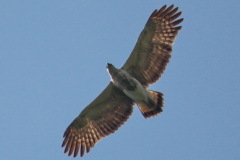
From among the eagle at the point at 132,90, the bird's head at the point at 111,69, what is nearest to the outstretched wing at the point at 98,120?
the eagle at the point at 132,90

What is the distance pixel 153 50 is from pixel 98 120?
2.82m

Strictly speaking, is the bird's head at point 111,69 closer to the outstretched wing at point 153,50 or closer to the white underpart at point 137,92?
the white underpart at point 137,92

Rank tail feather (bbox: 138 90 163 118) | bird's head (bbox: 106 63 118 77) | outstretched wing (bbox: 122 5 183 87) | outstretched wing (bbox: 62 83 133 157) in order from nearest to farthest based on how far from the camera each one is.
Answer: bird's head (bbox: 106 63 118 77) → tail feather (bbox: 138 90 163 118) → outstretched wing (bbox: 122 5 183 87) → outstretched wing (bbox: 62 83 133 157)

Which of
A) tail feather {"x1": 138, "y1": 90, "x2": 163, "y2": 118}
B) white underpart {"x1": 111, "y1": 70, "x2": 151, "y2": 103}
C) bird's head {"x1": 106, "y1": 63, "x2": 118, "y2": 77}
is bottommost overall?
tail feather {"x1": 138, "y1": 90, "x2": 163, "y2": 118}

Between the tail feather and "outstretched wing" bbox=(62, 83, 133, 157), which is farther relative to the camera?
"outstretched wing" bbox=(62, 83, 133, 157)

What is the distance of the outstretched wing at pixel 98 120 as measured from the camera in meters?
14.1

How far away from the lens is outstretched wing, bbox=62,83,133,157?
14.1 meters

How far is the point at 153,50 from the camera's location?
547 inches

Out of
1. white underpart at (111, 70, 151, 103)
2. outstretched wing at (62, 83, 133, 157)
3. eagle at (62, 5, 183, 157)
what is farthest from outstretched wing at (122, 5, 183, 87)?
outstretched wing at (62, 83, 133, 157)

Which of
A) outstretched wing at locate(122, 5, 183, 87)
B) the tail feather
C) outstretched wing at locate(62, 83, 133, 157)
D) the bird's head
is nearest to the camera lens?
the bird's head

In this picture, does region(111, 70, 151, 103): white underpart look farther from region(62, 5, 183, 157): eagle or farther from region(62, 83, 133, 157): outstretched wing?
region(62, 83, 133, 157): outstretched wing

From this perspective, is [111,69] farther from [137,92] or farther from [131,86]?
[137,92]

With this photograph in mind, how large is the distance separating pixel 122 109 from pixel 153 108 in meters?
1.13

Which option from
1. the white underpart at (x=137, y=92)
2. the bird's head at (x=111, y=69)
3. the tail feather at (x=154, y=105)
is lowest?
the tail feather at (x=154, y=105)
